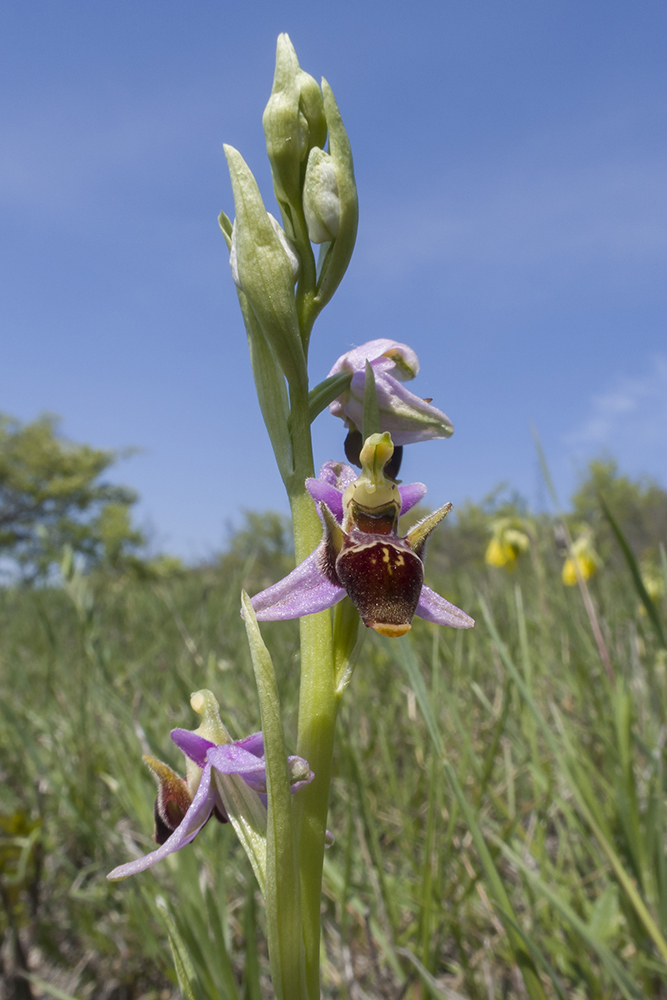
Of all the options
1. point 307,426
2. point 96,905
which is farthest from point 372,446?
point 96,905

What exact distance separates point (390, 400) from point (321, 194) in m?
0.31

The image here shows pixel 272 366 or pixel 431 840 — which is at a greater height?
pixel 272 366

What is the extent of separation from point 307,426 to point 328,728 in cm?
40

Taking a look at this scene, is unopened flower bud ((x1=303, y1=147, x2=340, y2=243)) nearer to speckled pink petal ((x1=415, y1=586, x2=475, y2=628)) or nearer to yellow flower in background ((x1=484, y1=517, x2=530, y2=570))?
speckled pink petal ((x1=415, y1=586, x2=475, y2=628))

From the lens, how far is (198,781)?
92 cm

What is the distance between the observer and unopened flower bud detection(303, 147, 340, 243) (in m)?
1.04

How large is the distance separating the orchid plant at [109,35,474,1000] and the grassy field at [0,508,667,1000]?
0.15 m

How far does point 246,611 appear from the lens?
2.67 feet

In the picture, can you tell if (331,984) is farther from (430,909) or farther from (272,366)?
(272,366)

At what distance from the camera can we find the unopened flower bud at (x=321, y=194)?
3.41 ft

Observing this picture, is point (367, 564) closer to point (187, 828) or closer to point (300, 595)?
point (300, 595)

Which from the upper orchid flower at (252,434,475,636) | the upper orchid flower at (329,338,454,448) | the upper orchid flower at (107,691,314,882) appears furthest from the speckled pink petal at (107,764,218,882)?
the upper orchid flower at (329,338,454,448)

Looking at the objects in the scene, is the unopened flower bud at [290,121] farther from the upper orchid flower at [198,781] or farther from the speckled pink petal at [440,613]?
the upper orchid flower at [198,781]

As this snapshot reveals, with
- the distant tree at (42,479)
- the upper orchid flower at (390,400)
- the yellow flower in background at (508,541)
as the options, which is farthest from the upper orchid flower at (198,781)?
the distant tree at (42,479)
